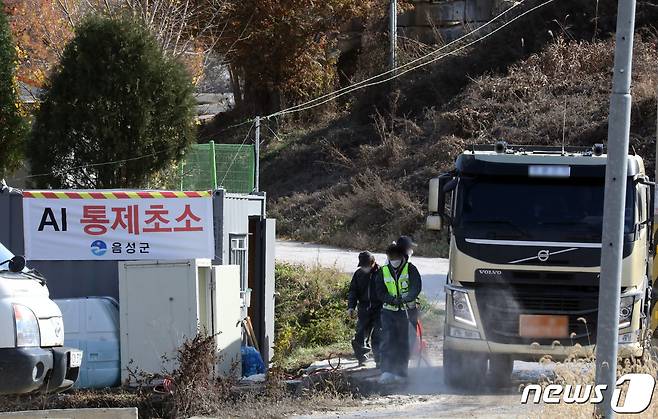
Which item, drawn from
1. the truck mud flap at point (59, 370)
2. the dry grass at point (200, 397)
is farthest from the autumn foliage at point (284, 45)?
the truck mud flap at point (59, 370)

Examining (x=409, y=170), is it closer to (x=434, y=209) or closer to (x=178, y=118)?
(x=178, y=118)

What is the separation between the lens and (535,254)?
36.9ft

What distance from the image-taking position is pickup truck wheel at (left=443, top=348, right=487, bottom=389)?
11.8 m

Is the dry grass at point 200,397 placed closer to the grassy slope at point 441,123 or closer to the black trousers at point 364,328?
the black trousers at point 364,328

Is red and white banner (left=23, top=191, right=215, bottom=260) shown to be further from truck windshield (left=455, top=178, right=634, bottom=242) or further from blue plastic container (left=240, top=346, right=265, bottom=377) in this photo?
truck windshield (left=455, top=178, right=634, bottom=242)

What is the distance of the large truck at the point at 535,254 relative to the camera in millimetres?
11258

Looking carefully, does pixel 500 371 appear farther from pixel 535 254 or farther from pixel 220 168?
pixel 220 168

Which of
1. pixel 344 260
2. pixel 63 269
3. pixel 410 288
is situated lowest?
pixel 344 260

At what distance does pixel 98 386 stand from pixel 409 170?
2217cm

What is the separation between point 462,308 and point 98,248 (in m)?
5.01

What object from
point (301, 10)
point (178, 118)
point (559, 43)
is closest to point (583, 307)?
point (178, 118)

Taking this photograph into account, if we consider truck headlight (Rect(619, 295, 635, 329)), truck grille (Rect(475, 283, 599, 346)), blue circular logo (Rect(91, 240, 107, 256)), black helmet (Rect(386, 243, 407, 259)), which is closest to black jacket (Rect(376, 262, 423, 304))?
black helmet (Rect(386, 243, 407, 259))

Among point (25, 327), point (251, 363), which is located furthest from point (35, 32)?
point (25, 327)

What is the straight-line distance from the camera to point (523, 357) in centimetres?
1165
